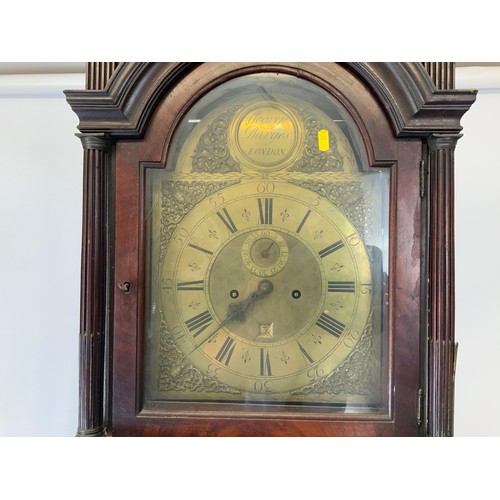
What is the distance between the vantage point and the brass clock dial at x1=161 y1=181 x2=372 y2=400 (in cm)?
83

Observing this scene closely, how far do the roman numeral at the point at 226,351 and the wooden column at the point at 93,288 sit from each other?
21 centimetres

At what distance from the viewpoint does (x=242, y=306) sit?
84 cm

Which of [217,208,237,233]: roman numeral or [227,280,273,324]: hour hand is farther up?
[217,208,237,233]: roman numeral

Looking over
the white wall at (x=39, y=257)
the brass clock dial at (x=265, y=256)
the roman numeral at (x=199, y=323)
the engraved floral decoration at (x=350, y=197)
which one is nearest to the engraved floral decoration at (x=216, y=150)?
the brass clock dial at (x=265, y=256)

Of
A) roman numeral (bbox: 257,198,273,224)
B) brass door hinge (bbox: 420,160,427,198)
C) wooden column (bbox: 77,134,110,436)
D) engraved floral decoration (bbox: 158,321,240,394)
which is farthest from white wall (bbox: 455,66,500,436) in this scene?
wooden column (bbox: 77,134,110,436)

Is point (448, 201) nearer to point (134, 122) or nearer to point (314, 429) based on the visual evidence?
point (314, 429)

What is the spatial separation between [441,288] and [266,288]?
0.30 metres

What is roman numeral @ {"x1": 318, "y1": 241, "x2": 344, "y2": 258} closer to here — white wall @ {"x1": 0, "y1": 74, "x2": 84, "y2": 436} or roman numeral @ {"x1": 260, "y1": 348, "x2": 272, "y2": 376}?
roman numeral @ {"x1": 260, "y1": 348, "x2": 272, "y2": 376}

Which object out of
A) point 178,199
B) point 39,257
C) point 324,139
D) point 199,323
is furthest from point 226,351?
point 39,257

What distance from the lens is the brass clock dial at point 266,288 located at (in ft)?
2.73

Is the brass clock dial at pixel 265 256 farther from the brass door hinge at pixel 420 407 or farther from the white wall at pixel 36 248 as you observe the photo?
the white wall at pixel 36 248

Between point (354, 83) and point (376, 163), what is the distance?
0.14 meters

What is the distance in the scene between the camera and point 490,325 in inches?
45.6

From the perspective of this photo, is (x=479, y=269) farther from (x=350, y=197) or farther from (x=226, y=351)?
(x=226, y=351)
